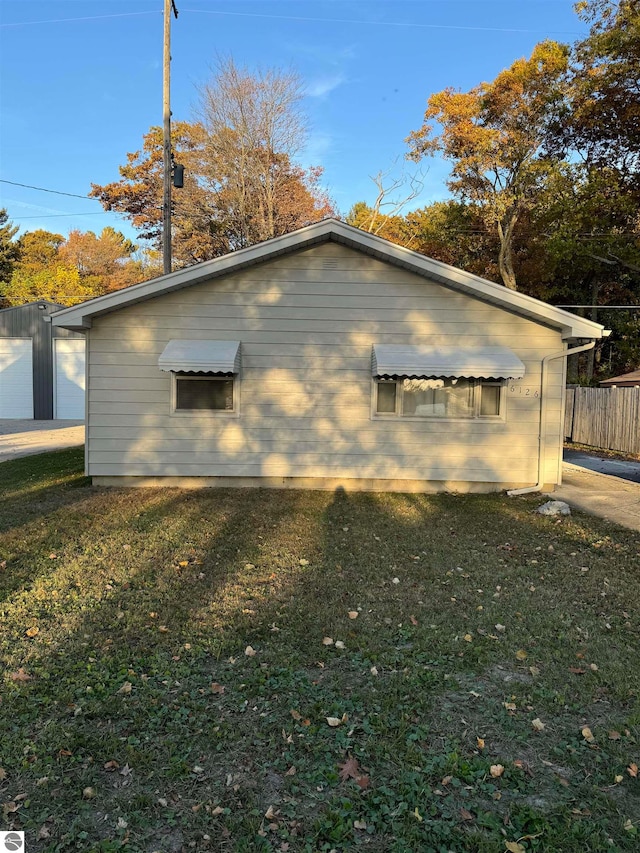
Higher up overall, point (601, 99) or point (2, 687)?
point (601, 99)

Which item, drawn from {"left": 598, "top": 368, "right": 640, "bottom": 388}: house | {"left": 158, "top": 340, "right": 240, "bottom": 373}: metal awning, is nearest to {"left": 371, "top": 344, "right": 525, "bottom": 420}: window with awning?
{"left": 158, "top": 340, "right": 240, "bottom": 373}: metal awning

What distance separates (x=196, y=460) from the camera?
28.9 feet

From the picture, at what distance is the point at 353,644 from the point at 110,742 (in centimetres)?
161

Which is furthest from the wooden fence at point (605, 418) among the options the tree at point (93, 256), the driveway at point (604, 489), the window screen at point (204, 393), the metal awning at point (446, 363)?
the tree at point (93, 256)

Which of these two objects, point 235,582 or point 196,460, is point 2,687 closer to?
point 235,582

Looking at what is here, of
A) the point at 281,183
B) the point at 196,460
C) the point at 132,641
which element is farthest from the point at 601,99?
the point at 132,641

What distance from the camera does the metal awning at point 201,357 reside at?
8.00m

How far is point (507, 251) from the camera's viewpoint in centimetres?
2361

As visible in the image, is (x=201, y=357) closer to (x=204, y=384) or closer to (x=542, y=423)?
(x=204, y=384)

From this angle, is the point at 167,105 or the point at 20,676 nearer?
the point at 20,676

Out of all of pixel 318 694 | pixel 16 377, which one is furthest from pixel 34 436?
pixel 318 694

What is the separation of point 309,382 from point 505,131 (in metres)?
19.5

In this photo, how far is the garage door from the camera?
2156 centimetres

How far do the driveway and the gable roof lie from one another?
2.54 metres
